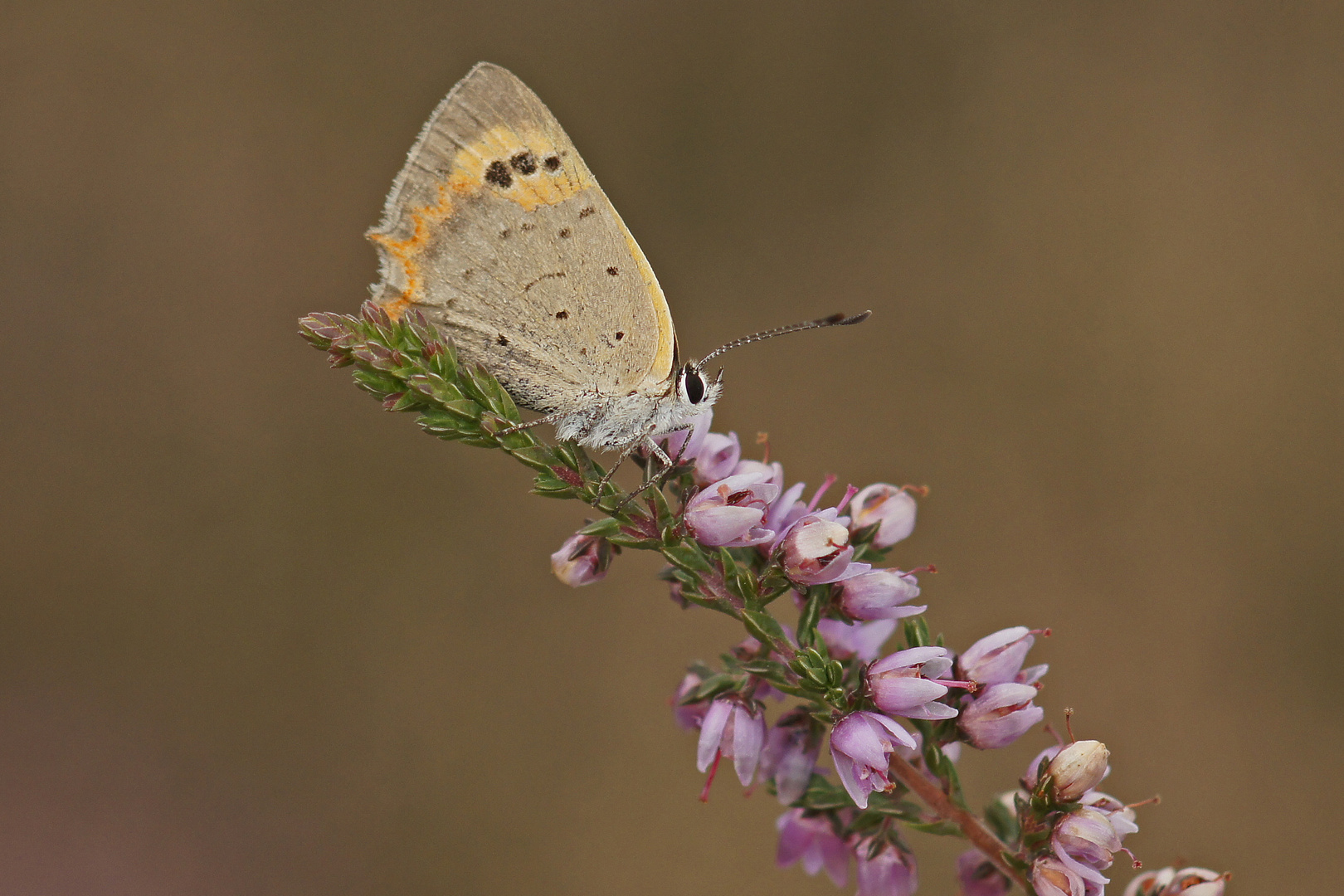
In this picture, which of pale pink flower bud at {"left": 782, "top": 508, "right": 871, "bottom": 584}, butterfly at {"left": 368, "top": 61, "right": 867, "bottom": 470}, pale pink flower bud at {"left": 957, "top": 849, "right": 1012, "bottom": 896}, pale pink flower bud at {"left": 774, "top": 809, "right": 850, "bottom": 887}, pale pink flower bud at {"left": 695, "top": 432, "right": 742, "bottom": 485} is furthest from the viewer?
butterfly at {"left": 368, "top": 61, "right": 867, "bottom": 470}

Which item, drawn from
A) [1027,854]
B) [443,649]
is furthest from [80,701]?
[1027,854]

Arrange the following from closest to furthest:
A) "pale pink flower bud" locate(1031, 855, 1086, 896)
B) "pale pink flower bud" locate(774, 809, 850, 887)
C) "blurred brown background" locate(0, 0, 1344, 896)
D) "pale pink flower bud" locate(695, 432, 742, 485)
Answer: "pale pink flower bud" locate(1031, 855, 1086, 896), "pale pink flower bud" locate(695, 432, 742, 485), "pale pink flower bud" locate(774, 809, 850, 887), "blurred brown background" locate(0, 0, 1344, 896)

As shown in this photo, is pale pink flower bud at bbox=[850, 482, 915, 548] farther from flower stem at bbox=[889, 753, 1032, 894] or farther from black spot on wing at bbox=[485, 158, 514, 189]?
black spot on wing at bbox=[485, 158, 514, 189]

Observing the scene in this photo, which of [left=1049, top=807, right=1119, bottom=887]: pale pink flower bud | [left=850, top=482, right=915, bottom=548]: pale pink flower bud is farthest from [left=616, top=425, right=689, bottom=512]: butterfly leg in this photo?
[left=1049, top=807, right=1119, bottom=887]: pale pink flower bud

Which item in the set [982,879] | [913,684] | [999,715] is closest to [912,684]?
[913,684]

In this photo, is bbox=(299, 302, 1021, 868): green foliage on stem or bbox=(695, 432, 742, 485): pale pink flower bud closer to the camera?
bbox=(299, 302, 1021, 868): green foliage on stem

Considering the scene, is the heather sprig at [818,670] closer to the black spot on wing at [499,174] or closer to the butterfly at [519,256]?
the butterfly at [519,256]
